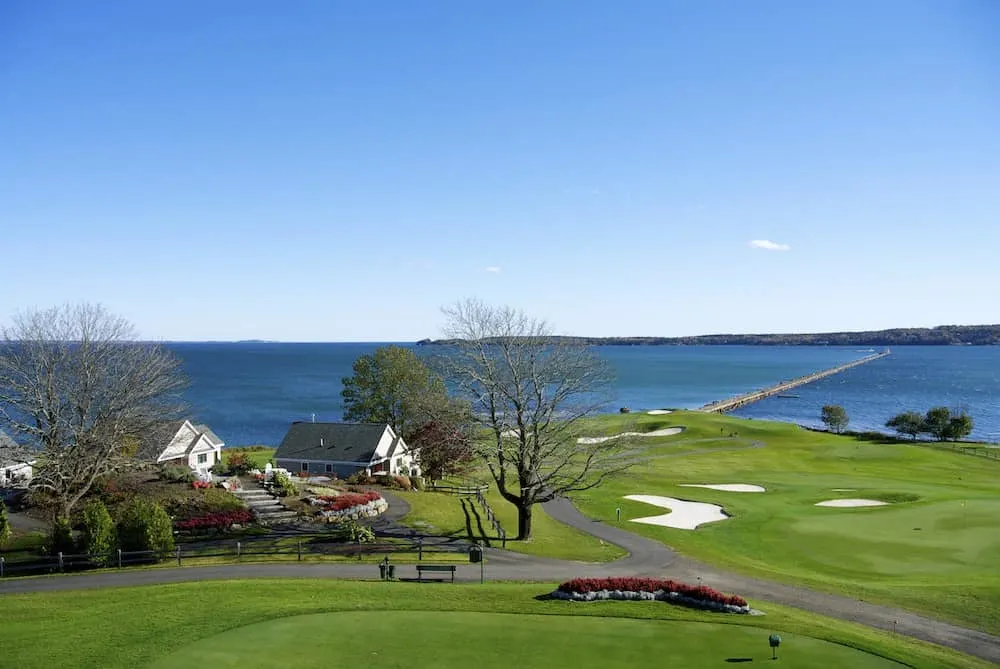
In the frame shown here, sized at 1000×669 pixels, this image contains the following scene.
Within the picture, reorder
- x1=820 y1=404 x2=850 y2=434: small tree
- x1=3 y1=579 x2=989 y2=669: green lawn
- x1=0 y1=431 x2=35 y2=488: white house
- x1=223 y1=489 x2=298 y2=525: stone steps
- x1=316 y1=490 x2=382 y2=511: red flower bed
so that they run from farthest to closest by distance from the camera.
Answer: x1=820 y1=404 x2=850 y2=434: small tree, x1=0 y1=431 x2=35 y2=488: white house, x1=316 y1=490 x2=382 y2=511: red flower bed, x1=223 y1=489 x2=298 y2=525: stone steps, x1=3 y1=579 x2=989 y2=669: green lawn

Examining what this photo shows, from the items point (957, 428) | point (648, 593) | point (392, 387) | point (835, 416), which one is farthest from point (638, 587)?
point (835, 416)

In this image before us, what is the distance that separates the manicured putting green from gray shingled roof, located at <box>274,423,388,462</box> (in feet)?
123

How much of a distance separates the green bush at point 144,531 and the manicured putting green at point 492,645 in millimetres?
14233

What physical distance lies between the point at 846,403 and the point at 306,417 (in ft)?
400

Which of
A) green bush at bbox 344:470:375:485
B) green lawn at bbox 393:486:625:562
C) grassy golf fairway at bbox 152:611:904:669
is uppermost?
grassy golf fairway at bbox 152:611:904:669

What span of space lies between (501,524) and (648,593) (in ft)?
60.2

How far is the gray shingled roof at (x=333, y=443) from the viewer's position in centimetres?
5850

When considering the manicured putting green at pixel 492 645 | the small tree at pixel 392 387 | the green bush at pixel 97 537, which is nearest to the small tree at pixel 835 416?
the small tree at pixel 392 387

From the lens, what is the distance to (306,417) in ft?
413

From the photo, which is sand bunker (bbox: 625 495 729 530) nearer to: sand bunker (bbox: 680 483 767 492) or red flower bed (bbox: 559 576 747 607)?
sand bunker (bbox: 680 483 767 492)

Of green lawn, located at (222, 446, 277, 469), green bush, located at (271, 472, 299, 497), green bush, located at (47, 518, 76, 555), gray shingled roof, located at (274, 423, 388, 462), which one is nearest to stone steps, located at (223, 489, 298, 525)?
green bush, located at (271, 472, 299, 497)

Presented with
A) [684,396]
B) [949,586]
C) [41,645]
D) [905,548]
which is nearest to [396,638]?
[41,645]

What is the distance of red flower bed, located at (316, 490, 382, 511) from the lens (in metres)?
41.3

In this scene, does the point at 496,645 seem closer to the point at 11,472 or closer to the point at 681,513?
the point at 681,513
